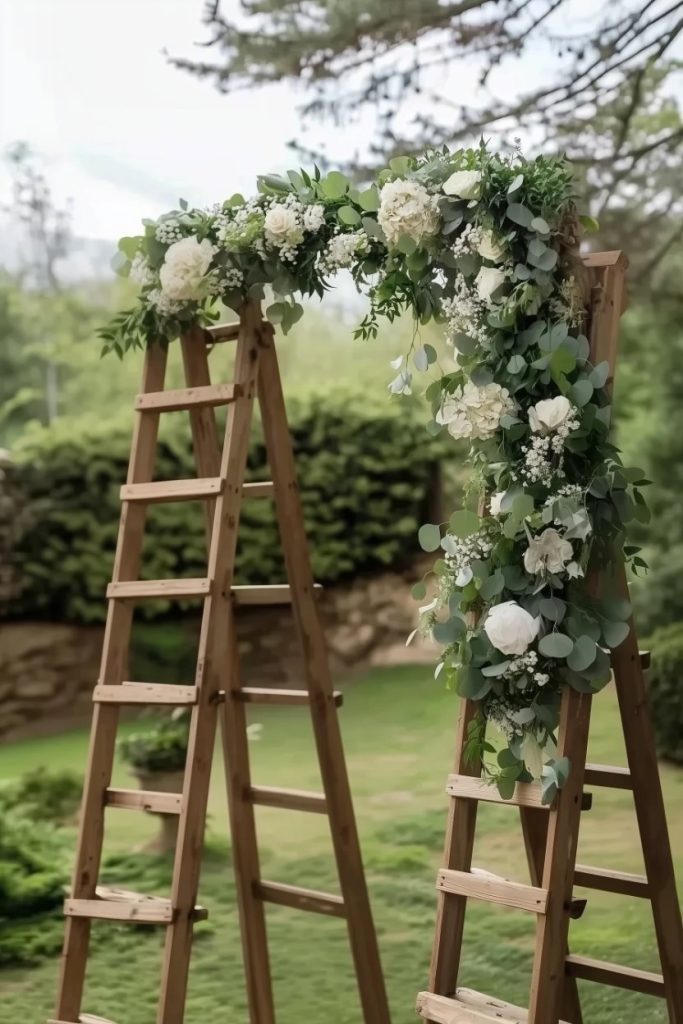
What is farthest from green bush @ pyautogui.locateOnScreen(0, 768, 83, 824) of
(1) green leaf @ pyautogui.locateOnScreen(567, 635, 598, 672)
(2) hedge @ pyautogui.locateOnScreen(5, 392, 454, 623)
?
(1) green leaf @ pyautogui.locateOnScreen(567, 635, 598, 672)

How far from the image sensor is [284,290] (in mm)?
2656

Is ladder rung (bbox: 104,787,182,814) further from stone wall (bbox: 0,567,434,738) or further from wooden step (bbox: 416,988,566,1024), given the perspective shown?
stone wall (bbox: 0,567,434,738)

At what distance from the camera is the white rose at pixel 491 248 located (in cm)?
219

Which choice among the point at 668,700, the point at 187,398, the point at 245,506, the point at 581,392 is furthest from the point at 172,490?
the point at 245,506

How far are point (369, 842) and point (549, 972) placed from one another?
2931 mm

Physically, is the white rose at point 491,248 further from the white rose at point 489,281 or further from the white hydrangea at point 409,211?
the white hydrangea at point 409,211

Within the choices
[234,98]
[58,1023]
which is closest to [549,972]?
[58,1023]

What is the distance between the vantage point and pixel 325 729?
9.39ft

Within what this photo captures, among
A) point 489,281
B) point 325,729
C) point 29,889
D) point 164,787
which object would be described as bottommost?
point 29,889

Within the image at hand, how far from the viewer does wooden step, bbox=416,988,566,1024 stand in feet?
6.92

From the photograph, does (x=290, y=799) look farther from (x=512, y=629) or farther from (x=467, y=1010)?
(x=512, y=629)

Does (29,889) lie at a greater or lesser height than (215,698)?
lesser

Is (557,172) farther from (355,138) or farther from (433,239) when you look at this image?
(355,138)

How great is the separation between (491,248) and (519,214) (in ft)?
0.27
